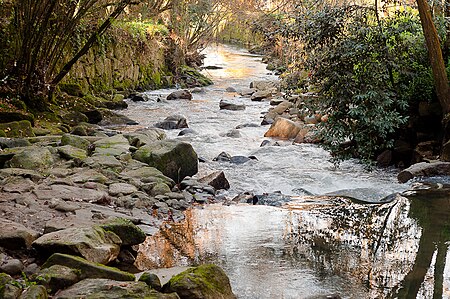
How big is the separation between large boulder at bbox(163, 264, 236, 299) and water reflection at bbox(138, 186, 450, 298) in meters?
0.28

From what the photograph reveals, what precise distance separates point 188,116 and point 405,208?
9605 mm

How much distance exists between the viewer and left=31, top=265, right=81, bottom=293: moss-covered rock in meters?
3.55

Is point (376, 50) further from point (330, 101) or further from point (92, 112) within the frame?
point (92, 112)

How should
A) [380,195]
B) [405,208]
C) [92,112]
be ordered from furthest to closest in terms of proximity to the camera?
[92,112] < [380,195] < [405,208]

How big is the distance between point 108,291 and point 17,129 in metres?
6.84

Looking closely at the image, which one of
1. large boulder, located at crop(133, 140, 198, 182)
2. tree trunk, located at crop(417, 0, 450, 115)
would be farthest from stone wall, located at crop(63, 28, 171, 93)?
tree trunk, located at crop(417, 0, 450, 115)

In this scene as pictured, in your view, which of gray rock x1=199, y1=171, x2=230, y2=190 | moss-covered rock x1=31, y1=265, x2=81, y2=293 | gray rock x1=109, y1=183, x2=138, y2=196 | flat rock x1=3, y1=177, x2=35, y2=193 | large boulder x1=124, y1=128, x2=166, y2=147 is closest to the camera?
moss-covered rock x1=31, y1=265, x2=81, y2=293

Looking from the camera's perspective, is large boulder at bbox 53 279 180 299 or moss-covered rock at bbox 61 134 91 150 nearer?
large boulder at bbox 53 279 180 299

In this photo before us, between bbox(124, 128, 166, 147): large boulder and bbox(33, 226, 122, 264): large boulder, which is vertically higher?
bbox(33, 226, 122, 264): large boulder

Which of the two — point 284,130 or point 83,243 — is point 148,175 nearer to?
point 83,243

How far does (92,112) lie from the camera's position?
13133 millimetres

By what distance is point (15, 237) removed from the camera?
4316 mm

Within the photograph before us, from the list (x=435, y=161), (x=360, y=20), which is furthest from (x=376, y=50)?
(x=435, y=161)

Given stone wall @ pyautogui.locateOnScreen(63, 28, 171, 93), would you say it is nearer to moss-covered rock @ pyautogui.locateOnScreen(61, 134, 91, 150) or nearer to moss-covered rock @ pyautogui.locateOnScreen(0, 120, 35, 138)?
moss-covered rock @ pyautogui.locateOnScreen(0, 120, 35, 138)
